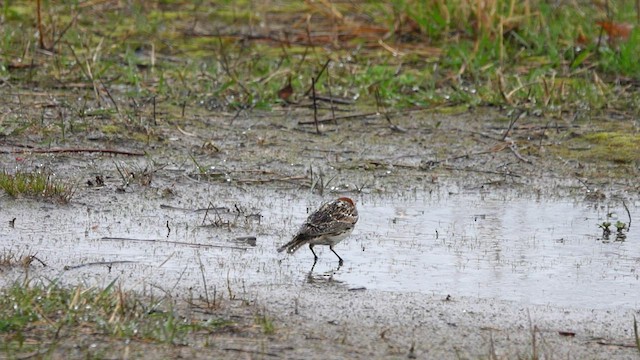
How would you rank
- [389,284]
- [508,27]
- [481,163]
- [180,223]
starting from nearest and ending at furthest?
[389,284]
[180,223]
[481,163]
[508,27]

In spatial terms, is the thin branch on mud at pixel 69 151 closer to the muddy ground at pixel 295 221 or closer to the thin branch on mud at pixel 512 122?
the muddy ground at pixel 295 221

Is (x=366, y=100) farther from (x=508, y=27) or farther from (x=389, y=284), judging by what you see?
Result: (x=389, y=284)

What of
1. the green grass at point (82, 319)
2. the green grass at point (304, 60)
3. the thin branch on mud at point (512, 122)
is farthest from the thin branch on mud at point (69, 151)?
the green grass at point (82, 319)

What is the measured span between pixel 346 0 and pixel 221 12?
5.55 feet

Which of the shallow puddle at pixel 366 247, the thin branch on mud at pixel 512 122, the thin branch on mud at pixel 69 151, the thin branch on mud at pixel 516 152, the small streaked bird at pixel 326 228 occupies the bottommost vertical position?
the shallow puddle at pixel 366 247

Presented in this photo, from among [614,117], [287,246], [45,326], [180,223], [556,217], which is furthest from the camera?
[614,117]

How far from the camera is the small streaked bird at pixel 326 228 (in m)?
8.10

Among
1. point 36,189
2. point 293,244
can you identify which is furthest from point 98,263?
point 36,189

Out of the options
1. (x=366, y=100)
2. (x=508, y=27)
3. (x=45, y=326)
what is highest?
(x=508, y=27)

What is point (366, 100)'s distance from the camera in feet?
42.8

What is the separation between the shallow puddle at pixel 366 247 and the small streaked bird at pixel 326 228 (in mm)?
142

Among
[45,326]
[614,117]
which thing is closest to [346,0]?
[614,117]

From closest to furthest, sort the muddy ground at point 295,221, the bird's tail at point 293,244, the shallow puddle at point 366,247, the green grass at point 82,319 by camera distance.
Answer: the green grass at point 82,319
the muddy ground at point 295,221
the shallow puddle at point 366,247
the bird's tail at point 293,244

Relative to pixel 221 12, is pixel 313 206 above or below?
below
